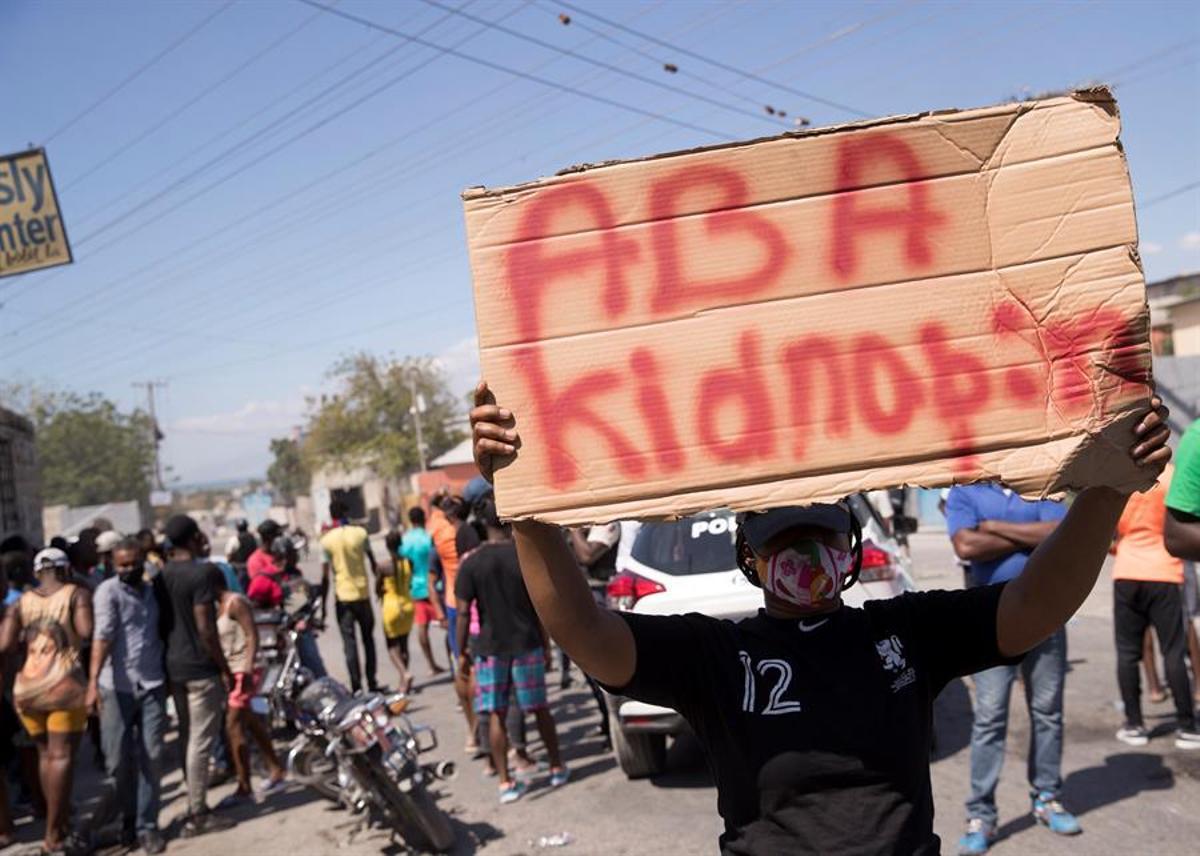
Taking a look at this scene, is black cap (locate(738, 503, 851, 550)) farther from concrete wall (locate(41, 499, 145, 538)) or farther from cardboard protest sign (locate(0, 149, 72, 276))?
concrete wall (locate(41, 499, 145, 538))

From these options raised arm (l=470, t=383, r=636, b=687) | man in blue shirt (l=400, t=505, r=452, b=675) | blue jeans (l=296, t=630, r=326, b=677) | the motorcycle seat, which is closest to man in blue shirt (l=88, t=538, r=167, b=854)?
the motorcycle seat

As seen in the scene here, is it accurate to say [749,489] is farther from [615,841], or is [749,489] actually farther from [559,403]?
[615,841]

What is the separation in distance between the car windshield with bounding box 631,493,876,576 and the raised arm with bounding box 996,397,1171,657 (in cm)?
438

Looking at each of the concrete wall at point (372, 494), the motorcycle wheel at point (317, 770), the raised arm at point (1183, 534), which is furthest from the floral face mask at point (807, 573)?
the concrete wall at point (372, 494)

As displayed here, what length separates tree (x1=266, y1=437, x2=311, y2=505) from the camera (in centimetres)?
11781

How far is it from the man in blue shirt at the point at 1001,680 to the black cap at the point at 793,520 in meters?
3.04

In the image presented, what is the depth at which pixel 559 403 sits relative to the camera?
228 centimetres

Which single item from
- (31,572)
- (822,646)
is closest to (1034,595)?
(822,646)

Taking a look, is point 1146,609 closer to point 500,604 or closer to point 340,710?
point 500,604

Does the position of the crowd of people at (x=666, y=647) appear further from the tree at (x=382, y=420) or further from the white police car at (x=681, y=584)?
the tree at (x=382, y=420)

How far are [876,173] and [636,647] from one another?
115 centimetres

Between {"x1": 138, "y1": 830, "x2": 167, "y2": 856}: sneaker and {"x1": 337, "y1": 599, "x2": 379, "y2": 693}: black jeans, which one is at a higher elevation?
{"x1": 337, "y1": 599, "x2": 379, "y2": 693}: black jeans

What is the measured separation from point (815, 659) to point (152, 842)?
6.32 metres

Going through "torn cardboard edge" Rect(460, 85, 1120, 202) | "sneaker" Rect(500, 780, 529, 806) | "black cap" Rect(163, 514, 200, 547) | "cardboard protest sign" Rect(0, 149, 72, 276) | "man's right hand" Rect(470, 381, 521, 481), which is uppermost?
"cardboard protest sign" Rect(0, 149, 72, 276)
